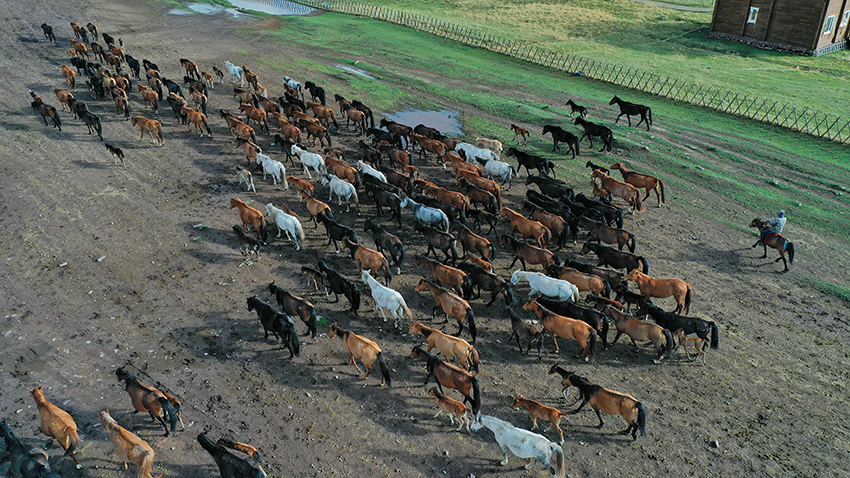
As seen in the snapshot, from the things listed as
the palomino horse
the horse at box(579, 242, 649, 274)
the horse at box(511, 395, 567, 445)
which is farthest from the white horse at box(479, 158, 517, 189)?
the horse at box(511, 395, 567, 445)

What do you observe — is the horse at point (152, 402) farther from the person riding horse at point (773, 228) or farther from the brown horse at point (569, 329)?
the person riding horse at point (773, 228)

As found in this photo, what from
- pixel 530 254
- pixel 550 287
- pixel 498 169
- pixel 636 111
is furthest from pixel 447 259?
pixel 636 111

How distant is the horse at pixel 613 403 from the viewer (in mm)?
11734

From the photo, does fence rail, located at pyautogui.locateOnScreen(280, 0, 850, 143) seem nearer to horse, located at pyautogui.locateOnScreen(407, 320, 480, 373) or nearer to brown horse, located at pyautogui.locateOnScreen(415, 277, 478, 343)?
brown horse, located at pyautogui.locateOnScreen(415, 277, 478, 343)

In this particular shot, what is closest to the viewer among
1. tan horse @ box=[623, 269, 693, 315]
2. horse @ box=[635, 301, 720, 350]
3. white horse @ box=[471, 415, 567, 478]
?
white horse @ box=[471, 415, 567, 478]

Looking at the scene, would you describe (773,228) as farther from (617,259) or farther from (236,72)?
(236,72)

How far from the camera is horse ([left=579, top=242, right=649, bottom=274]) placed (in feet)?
57.1

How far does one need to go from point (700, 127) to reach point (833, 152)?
6057 millimetres

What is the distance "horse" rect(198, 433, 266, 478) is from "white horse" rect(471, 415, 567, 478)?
4410 mm

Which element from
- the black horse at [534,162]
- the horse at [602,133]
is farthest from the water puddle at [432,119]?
the horse at [602,133]

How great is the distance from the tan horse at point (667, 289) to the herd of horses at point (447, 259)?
4cm

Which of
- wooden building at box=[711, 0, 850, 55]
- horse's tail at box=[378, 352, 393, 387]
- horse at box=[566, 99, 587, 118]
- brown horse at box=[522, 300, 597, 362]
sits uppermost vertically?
wooden building at box=[711, 0, 850, 55]

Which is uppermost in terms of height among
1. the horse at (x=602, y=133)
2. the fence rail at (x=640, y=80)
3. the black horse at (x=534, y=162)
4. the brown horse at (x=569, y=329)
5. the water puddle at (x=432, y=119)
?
the fence rail at (x=640, y=80)

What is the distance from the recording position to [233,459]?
33.8 ft
